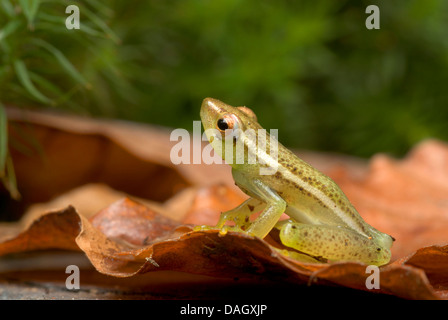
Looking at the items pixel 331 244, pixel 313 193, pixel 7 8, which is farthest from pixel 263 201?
pixel 7 8

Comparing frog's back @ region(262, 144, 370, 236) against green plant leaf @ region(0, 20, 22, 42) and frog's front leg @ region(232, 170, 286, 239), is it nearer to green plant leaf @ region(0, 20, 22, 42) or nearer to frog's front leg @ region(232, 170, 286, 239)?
frog's front leg @ region(232, 170, 286, 239)

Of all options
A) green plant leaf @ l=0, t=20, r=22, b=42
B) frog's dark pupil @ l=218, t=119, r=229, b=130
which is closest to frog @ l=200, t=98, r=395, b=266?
frog's dark pupil @ l=218, t=119, r=229, b=130

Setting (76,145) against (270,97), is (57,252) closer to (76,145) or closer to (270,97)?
(76,145)

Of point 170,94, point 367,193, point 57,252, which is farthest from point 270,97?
point 57,252

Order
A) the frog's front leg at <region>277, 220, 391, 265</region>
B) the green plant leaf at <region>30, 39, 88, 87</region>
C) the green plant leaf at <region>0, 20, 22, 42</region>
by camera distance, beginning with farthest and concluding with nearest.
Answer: the green plant leaf at <region>30, 39, 88, 87</region>, the green plant leaf at <region>0, 20, 22, 42</region>, the frog's front leg at <region>277, 220, 391, 265</region>

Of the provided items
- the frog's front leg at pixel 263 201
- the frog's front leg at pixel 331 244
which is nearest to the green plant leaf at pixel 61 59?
the frog's front leg at pixel 263 201
